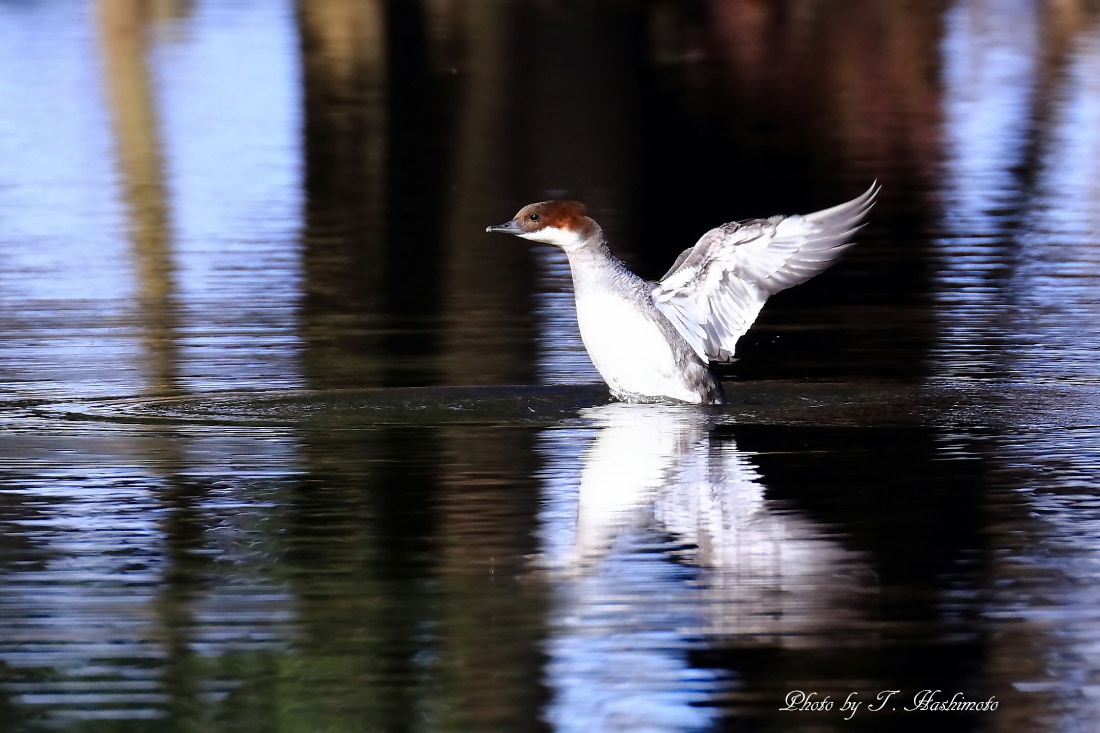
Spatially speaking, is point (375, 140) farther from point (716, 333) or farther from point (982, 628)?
point (982, 628)

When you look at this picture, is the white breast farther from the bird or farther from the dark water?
the dark water

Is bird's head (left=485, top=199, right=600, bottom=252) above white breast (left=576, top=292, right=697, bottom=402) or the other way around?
above

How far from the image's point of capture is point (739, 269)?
413 inches

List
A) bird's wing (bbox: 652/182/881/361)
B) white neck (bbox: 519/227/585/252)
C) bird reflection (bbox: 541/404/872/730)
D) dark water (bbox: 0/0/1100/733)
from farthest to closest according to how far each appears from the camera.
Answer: white neck (bbox: 519/227/585/252), bird's wing (bbox: 652/182/881/361), dark water (bbox: 0/0/1100/733), bird reflection (bbox: 541/404/872/730)

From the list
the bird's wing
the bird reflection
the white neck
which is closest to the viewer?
the bird reflection

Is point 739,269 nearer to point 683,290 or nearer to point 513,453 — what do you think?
point 683,290

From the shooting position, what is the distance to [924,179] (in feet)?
67.4

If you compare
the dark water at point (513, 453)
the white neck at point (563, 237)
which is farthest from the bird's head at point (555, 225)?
the dark water at point (513, 453)

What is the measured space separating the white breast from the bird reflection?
870 mm

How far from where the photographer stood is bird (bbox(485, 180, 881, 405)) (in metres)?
10.3

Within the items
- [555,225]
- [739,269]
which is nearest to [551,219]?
[555,225]

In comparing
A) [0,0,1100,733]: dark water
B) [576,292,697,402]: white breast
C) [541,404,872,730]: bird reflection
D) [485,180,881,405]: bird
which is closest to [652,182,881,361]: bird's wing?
[485,180,881,405]: bird

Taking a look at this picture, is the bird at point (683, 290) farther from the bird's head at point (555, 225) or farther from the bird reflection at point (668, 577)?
the bird reflection at point (668, 577)

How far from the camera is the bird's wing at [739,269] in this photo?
10.3 meters
